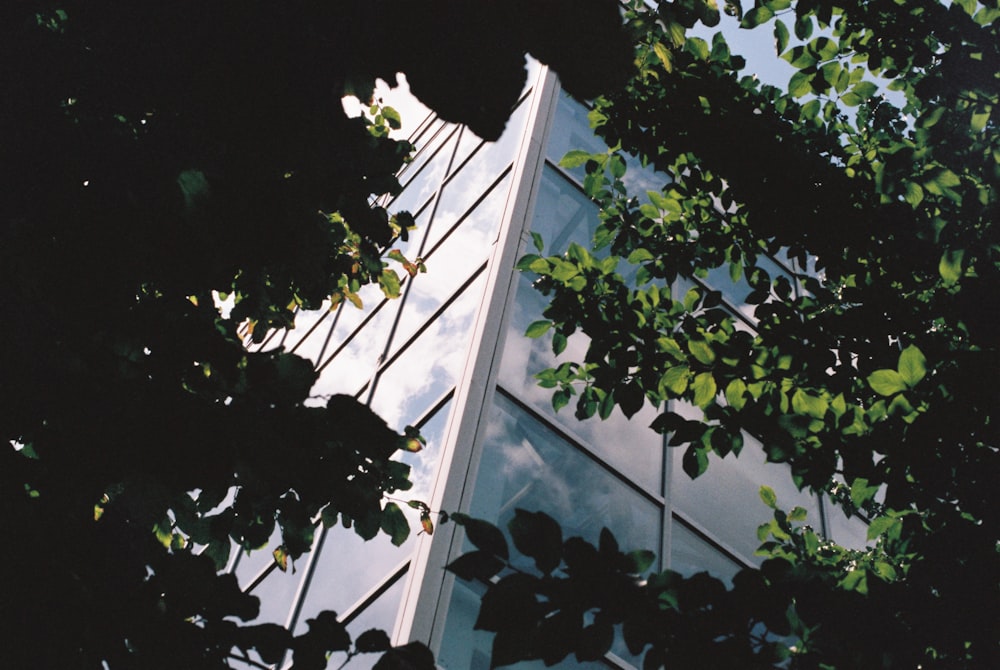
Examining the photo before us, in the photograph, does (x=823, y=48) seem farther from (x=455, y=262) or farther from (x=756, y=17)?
(x=455, y=262)

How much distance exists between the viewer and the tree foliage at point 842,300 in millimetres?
2395

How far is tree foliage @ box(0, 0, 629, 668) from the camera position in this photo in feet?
4.16

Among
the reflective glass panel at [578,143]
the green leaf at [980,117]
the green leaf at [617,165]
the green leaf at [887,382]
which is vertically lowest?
the green leaf at [887,382]

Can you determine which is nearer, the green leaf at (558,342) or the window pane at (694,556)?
the green leaf at (558,342)

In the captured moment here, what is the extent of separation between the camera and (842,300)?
3.32 metres

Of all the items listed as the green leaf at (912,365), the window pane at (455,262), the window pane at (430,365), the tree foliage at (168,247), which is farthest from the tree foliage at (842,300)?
the window pane at (455,262)

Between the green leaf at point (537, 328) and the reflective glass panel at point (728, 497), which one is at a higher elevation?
the reflective glass panel at point (728, 497)

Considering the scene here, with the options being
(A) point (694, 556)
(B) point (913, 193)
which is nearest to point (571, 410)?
(A) point (694, 556)

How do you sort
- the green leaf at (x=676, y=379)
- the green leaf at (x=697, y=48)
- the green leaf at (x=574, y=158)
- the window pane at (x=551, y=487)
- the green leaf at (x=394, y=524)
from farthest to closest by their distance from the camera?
1. the window pane at (x=551, y=487)
2. the green leaf at (x=697, y=48)
3. the green leaf at (x=574, y=158)
4. the green leaf at (x=676, y=379)
5. the green leaf at (x=394, y=524)

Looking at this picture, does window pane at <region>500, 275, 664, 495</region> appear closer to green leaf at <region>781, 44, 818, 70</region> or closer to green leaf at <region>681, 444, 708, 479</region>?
green leaf at <region>681, 444, 708, 479</region>

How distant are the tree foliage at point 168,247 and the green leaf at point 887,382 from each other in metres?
1.74

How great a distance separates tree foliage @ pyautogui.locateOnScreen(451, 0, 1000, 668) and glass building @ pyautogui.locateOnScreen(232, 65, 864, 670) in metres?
1.07

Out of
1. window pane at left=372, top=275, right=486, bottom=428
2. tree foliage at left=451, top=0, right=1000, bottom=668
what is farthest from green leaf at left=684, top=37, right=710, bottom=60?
window pane at left=372, top=275, right=486, bottom=428

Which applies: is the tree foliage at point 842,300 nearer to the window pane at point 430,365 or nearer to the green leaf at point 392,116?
the green leaf at point 392,116
